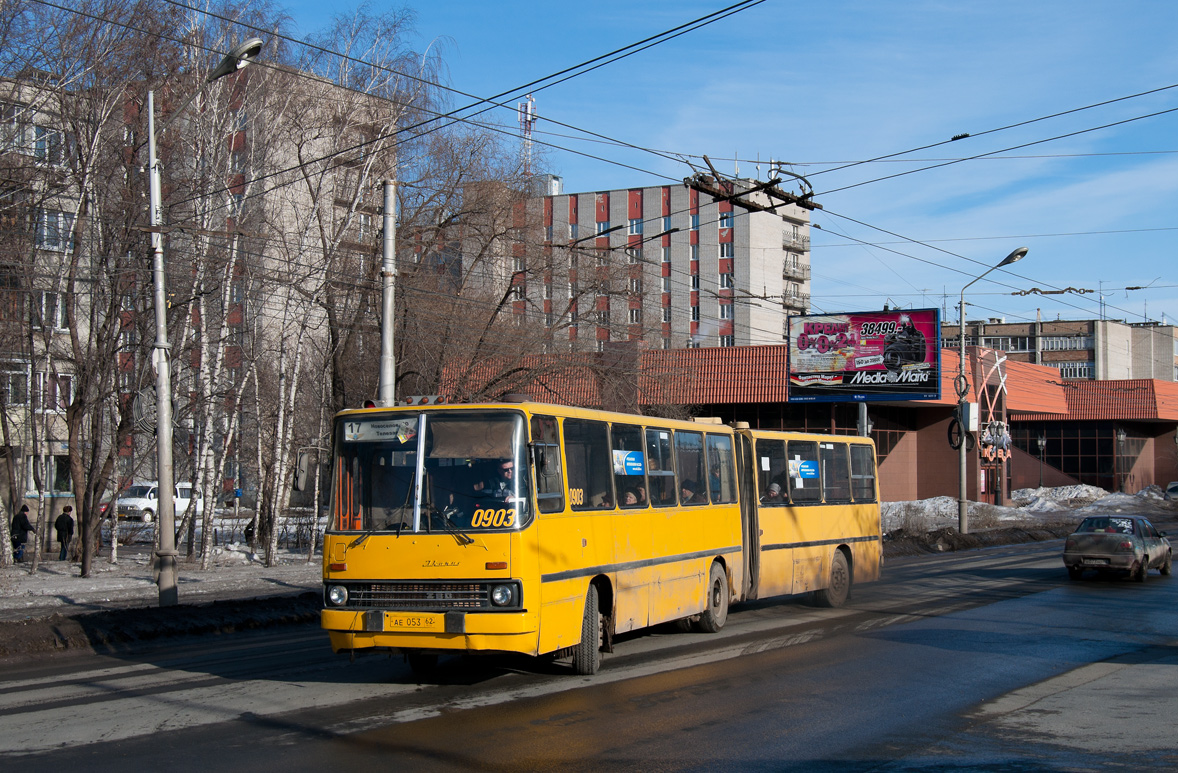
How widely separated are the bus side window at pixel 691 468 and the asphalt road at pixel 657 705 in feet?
6.09

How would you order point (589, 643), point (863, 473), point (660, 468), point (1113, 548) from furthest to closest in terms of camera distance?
point (1113, 548), point (863, 473), point (660, 468), point (589, 643)

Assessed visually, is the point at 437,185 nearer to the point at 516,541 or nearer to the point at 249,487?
the point at 516,541

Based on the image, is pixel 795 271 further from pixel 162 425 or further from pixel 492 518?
pixel 492 518

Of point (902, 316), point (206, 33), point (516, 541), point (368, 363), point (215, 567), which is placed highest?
point (206, 33)

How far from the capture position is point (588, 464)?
439 inches

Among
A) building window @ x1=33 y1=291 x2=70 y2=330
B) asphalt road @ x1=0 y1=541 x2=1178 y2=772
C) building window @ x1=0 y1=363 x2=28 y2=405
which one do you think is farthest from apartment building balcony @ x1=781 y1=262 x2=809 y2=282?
asphalt road @ x1=0 y1=541 x2=1178 y2=772

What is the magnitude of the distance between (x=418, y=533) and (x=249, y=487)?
6058 centimetres

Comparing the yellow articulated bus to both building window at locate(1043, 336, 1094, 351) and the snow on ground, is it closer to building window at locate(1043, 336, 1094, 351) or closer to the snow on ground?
the snow on ground

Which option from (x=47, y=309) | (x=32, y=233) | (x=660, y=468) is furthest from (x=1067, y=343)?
(x=660, y=468)

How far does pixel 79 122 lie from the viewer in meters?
23.9

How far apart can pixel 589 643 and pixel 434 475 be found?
2477mm

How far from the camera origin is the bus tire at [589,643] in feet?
35.4

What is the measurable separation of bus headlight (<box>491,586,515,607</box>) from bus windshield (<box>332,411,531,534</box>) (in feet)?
1.83

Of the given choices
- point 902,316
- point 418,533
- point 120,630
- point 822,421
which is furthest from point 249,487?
point 418,533
